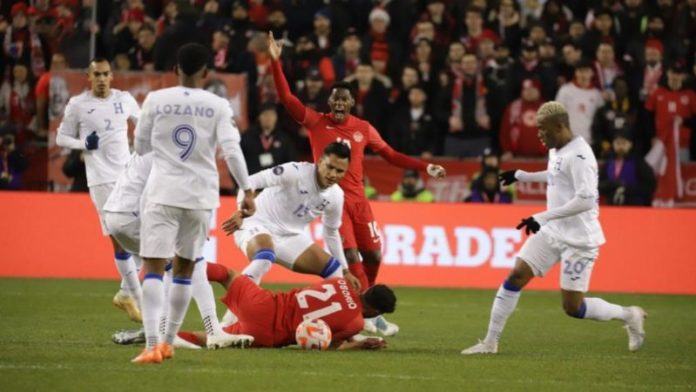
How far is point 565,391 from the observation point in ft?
31.8

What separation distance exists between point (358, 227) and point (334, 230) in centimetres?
148

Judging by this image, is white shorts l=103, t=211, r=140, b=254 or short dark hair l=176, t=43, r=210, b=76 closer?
short dark hair l=176, t=43, r=210, b=76

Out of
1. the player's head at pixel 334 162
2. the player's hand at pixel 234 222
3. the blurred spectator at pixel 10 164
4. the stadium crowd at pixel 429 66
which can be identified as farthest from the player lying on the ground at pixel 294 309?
the blurred spectator at pixel 10 164

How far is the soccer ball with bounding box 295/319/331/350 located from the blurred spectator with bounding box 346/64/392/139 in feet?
32.7

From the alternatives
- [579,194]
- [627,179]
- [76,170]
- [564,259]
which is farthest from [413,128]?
[579,194]

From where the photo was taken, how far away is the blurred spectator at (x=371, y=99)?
21.5 m

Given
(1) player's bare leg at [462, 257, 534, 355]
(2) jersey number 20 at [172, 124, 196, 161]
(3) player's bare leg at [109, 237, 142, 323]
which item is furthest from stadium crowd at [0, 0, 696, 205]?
(2) jersey number 20 at [172, 124, 196, 161]

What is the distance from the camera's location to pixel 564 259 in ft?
40.5

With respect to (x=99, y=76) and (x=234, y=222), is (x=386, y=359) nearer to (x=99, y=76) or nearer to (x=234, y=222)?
(x=234, y=222)

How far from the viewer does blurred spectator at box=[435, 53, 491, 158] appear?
21.7 metres

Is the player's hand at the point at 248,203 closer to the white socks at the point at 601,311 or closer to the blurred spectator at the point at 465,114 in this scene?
the white socks at the point at 601,311

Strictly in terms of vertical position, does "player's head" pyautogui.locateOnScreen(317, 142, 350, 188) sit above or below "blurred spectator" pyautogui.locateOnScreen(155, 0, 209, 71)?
below

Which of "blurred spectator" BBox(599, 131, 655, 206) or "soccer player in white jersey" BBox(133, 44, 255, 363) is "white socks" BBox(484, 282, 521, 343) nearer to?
"soccer player in white jersey" BBox(133, 44, 255, 363)

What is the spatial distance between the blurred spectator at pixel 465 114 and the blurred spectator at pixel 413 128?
0.31m
